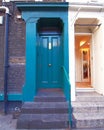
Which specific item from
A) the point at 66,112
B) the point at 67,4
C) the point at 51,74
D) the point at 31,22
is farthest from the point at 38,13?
the point at 66,112

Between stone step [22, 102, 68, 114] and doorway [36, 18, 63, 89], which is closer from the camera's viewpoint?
stone step [22, 102, 68, 114]

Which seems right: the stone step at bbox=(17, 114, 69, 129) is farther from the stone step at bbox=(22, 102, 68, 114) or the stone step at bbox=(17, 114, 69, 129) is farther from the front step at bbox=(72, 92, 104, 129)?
the stone step at bbox=(22, 102, 68, 114)

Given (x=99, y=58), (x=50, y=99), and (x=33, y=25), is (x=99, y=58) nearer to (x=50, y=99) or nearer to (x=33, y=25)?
(x=50, y=99)

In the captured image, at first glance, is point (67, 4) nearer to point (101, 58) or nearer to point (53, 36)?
point (53, 36)

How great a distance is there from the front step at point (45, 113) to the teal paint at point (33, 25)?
0.37 m

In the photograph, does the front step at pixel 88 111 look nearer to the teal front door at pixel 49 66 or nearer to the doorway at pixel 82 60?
the teal front door at pixel 49 66

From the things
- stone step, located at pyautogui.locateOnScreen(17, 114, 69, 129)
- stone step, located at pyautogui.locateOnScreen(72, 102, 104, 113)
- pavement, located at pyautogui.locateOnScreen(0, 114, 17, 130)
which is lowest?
pavement, located at pyautogui.locateOnScreen(0, 114, 17, 130)

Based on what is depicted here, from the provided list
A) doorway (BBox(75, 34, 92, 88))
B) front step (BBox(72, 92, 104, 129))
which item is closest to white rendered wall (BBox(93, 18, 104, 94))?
front step (BBox(72, 92, 104, 129))

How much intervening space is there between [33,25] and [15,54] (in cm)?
119

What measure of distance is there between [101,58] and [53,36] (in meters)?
2.04

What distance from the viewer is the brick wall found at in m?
6.91

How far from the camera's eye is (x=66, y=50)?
659 centimetres

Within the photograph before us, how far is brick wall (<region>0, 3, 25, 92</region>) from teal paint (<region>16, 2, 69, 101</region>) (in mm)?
441

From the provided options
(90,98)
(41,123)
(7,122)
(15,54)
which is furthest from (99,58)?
(7,122)
